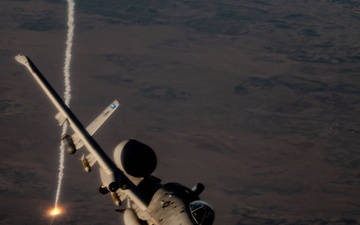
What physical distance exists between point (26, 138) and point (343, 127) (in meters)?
85.9

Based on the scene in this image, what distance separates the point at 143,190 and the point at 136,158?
2043 millimetres

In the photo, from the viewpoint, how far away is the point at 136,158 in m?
41.3

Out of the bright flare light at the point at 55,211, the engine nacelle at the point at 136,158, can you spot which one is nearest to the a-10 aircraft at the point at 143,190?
the engine nacelle at the point at 136,158

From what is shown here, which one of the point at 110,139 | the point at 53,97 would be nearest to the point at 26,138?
the point at 110,139

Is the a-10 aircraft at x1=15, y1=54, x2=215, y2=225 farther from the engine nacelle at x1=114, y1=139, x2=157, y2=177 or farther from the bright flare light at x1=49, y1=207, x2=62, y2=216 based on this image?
the bright flare light at x1=49, y1=207, x2=62, y2=216

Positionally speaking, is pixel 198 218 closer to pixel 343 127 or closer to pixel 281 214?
pixel 281 214

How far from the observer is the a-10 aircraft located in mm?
36719

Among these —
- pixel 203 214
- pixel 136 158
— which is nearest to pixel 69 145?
pixel 136 158

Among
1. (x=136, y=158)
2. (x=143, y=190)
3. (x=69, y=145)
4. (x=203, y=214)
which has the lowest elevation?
(x=143, y=190)

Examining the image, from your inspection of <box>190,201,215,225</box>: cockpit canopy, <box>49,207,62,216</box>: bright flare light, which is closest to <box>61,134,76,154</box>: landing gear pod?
<box>190,201,215,225</box>: cockpit canopy

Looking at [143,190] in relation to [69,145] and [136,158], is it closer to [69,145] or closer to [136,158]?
[136,158]

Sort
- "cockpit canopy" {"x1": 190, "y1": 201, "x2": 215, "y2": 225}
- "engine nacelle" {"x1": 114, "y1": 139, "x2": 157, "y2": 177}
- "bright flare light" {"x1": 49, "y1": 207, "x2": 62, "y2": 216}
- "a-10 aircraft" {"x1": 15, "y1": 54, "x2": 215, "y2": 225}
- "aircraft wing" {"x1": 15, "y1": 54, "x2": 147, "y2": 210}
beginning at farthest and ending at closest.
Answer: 1. "bright flare light" {"x1": 49, "y1": 207, "x2": 62, "y2": 216}
2. "engine nacelle" {"x1": 114, "y1": 139, "x2": 157, "y2": 177}
3. "aircraft wing" {"x1": 15, "y1": 54, "x2": 147, "y2": 210}
4. "a-10 aircraft" {"x1": 15, "y1": 54, "x2": 215, "y2": 225}
5. "cockpit canopy" {"x1": 190, "y1": 201, "x2": 215, "y2": 225}

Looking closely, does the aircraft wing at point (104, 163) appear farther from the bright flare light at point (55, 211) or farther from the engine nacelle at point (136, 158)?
the bright flare light at point (55, 211)

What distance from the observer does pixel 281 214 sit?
13850 cm
